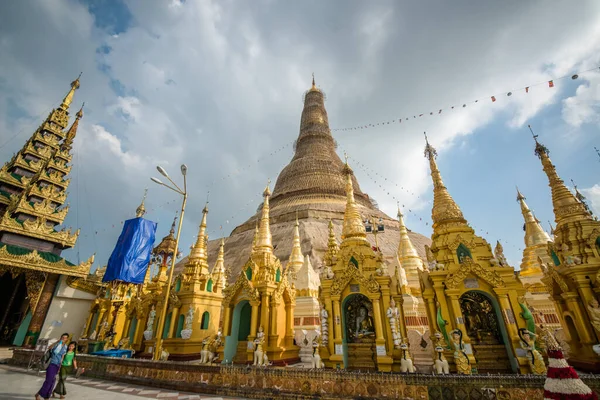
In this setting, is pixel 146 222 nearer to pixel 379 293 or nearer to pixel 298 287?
pixel 298 287

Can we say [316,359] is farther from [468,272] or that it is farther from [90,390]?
[90,390]

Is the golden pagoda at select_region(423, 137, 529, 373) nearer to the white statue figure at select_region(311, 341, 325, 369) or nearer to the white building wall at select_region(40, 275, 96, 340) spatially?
the white statue figure at select_region(311, 341, 325, 369)

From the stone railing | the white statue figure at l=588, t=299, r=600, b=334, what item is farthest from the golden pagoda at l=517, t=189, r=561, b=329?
the stone railing

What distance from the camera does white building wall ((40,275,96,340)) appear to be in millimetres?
21000

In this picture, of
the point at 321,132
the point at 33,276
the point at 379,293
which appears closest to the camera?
the point at 379,293

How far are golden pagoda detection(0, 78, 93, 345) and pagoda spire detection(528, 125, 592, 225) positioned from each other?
98.1 feet

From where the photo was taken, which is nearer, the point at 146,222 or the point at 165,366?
the point at 165,366

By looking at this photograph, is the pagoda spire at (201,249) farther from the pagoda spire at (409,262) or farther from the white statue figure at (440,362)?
the white statue figure at (440,362)

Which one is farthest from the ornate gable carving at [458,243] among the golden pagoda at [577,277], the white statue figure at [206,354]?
the white statue figure at [206,354]

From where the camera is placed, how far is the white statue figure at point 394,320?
9383 millimetres

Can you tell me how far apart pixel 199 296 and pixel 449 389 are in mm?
12624

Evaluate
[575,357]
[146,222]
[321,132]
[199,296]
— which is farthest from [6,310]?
[321,132]

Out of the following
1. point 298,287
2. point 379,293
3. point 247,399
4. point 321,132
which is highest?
point 321,132

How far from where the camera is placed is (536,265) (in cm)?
1627
